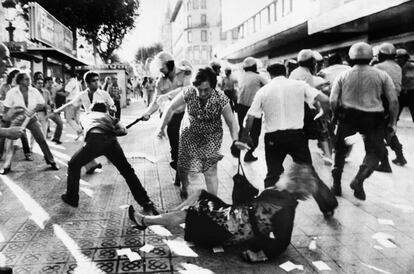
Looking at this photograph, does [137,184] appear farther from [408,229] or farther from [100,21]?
[100,21]

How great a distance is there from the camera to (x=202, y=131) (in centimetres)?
518

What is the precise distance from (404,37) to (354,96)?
915 cm

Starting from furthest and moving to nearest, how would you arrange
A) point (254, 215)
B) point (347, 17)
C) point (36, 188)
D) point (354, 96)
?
point (347, 17) → point (36, 188) → point (354, 96) → point (254, 215)

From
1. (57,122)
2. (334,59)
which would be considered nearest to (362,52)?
(334,59)

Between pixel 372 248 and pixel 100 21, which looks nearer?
pixel 372 248

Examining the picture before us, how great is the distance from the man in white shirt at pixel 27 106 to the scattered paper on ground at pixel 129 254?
4.76 m

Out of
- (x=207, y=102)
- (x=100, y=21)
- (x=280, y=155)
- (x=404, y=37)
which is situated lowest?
(x=280, y=155)

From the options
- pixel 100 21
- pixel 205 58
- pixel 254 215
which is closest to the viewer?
pixel 254 215

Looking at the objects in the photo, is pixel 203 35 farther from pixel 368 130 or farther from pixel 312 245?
pixel 312 245

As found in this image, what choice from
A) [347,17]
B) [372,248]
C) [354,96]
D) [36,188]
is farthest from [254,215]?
[347,17]

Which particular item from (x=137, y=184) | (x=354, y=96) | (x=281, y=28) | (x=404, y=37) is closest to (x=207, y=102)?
(x=137, y=184)

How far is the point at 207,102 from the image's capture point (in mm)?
5055

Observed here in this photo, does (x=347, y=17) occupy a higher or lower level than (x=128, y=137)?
higher

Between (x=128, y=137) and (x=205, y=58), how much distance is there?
2875 inches
